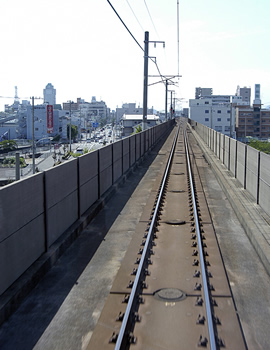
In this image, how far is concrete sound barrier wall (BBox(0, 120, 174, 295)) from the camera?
6473 mm

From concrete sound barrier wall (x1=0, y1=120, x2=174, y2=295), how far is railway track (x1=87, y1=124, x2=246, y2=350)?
1.56m

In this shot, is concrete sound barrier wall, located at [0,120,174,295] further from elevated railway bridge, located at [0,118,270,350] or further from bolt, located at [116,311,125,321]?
bolt, located at [116,311,125,321]

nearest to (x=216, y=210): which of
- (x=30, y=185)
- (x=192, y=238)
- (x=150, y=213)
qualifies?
(x=150, y=213)

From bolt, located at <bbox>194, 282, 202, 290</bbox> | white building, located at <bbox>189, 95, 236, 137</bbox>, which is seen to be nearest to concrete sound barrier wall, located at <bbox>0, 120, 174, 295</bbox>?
bolt, located at <bbox>194, 282, 202, 290</bbox>

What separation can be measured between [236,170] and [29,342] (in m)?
13.6

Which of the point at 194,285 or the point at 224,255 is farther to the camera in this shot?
the point at 224,255

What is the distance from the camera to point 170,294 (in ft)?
22.0

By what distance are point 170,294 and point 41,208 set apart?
290cm

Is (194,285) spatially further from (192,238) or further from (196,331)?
(192,238)

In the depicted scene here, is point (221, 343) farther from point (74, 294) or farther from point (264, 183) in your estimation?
point (264, 183)

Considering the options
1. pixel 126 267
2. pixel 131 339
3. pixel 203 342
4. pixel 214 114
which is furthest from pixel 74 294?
pixel 214 114

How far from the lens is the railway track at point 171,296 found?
5.32m

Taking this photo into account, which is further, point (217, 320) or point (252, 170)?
point (252, 170)

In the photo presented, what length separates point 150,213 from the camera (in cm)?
1209
